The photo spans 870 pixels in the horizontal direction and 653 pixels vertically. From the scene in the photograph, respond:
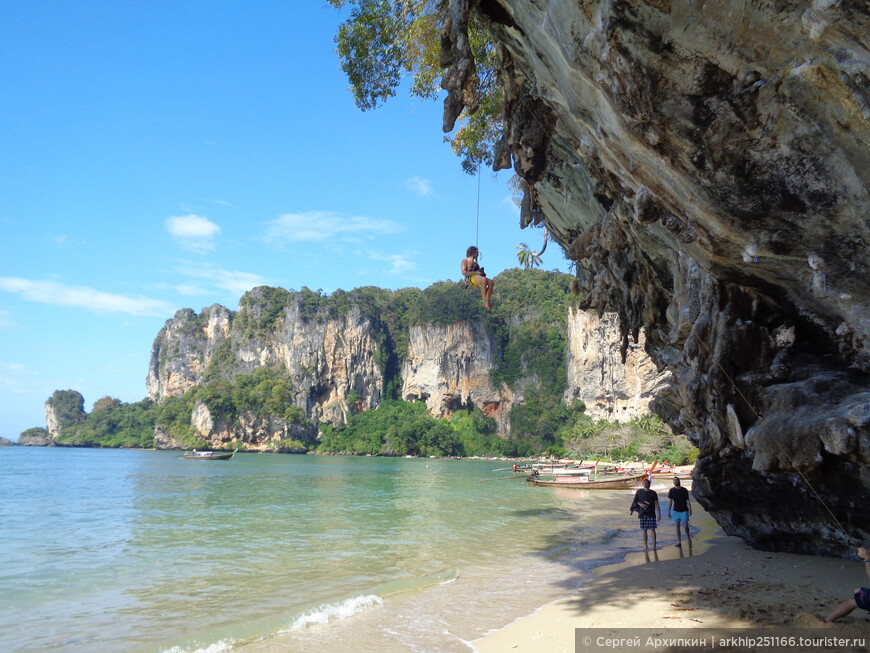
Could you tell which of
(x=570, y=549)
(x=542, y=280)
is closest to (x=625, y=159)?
(x=570, y=549)

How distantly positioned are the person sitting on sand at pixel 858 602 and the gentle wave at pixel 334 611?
532 cm

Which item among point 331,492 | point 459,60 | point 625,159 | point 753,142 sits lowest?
point 331,492

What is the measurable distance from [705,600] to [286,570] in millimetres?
7089

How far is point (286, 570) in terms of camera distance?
33.1 feet

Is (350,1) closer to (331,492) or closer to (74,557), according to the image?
(74,557)

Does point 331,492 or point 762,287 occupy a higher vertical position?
point 762,287

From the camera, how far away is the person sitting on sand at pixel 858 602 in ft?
14.8

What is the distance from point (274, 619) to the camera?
7.13 meters

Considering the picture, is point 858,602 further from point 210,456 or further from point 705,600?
point 210,456

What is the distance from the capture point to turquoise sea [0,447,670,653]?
661 centimetres

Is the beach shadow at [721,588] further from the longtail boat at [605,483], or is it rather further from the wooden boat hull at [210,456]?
the wooden boat hull at [210,456]

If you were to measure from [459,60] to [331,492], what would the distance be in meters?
23.6

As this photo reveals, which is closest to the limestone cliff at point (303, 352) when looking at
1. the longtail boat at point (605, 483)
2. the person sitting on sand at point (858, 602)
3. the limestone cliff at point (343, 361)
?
the limestone cliff at point (343, 361)

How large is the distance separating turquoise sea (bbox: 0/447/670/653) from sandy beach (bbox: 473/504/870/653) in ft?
1.69
